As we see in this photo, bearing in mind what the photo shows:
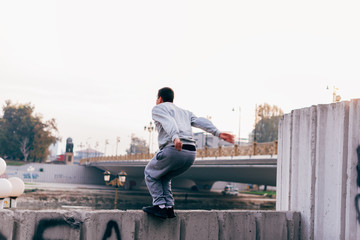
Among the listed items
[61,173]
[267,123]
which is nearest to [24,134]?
[61,173]

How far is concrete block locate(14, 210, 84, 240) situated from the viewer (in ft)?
12.9

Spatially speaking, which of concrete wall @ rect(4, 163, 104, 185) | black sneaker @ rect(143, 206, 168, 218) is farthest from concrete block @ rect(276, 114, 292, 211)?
concrete wall @ rect(4, 163, 104, 185)

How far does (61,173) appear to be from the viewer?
8088cm

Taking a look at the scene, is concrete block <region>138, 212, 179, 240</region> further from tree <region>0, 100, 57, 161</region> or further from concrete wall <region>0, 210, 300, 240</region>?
tree <region>0, 100, 57, 161</region>

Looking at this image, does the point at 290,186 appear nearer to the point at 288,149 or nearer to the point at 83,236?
the point at 288,149

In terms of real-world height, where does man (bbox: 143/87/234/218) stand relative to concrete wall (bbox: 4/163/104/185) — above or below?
above

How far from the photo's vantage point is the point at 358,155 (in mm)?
5043

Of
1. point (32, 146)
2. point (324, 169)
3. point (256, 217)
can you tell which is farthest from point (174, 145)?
point (32, 146)

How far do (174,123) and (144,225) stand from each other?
104cm

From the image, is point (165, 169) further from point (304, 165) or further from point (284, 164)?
point (284, 164)

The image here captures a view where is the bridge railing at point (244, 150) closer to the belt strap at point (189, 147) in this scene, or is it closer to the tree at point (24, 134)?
the belt strap at point (189, 147)

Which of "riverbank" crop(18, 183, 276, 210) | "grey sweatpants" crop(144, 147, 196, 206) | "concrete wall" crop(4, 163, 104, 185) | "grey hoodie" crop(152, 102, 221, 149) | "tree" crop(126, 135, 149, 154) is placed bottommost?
"riverbank" crop(18, 183, 276, 210)

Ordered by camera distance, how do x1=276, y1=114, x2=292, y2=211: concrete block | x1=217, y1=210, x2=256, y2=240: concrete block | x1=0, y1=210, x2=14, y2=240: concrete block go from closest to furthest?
x1=0, y1=210, x2=14, y2=240: concrete block, x1=217, y1=210, x2=256, y2=240: concrete block, x1=276, y1=114, x2=292, y2=211: concrete block

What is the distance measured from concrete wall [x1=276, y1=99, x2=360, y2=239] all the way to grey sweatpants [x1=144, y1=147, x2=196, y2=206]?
1.77 m
